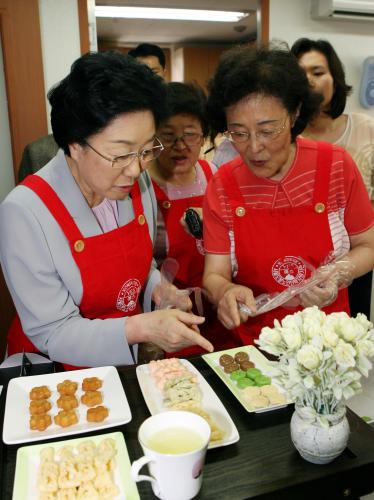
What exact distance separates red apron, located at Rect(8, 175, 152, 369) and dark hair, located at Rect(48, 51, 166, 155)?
0.23 metres

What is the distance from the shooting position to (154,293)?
1.67 m

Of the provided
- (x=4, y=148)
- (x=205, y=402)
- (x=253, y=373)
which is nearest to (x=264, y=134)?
(x=253, y=373)

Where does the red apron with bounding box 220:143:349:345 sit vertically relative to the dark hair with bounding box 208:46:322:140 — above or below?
below

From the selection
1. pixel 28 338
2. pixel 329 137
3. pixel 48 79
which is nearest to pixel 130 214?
pixel 28 338

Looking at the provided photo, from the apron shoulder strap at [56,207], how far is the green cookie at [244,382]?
0.62 meters

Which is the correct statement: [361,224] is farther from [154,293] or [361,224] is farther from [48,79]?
[48,79]

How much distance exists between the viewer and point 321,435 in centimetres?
94

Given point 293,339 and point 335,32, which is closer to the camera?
point 293,339

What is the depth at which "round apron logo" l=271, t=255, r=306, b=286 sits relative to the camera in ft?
5.43

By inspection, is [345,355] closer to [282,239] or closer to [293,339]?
[293,339]

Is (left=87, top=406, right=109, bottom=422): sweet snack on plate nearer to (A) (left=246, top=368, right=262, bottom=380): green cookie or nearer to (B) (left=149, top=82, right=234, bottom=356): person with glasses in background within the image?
(A) (left=246, top=368, right=262, bottom=380): green cookie

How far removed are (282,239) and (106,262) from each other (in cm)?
62

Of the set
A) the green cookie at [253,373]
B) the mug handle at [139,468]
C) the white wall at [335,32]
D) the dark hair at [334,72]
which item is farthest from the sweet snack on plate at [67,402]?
the white wall at [335,32]

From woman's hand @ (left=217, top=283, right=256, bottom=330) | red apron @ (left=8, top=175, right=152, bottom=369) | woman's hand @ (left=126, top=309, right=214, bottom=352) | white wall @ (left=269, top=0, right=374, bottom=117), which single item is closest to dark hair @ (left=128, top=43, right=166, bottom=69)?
white wall @ (left=269, top=0, right=374, bottom=117)
